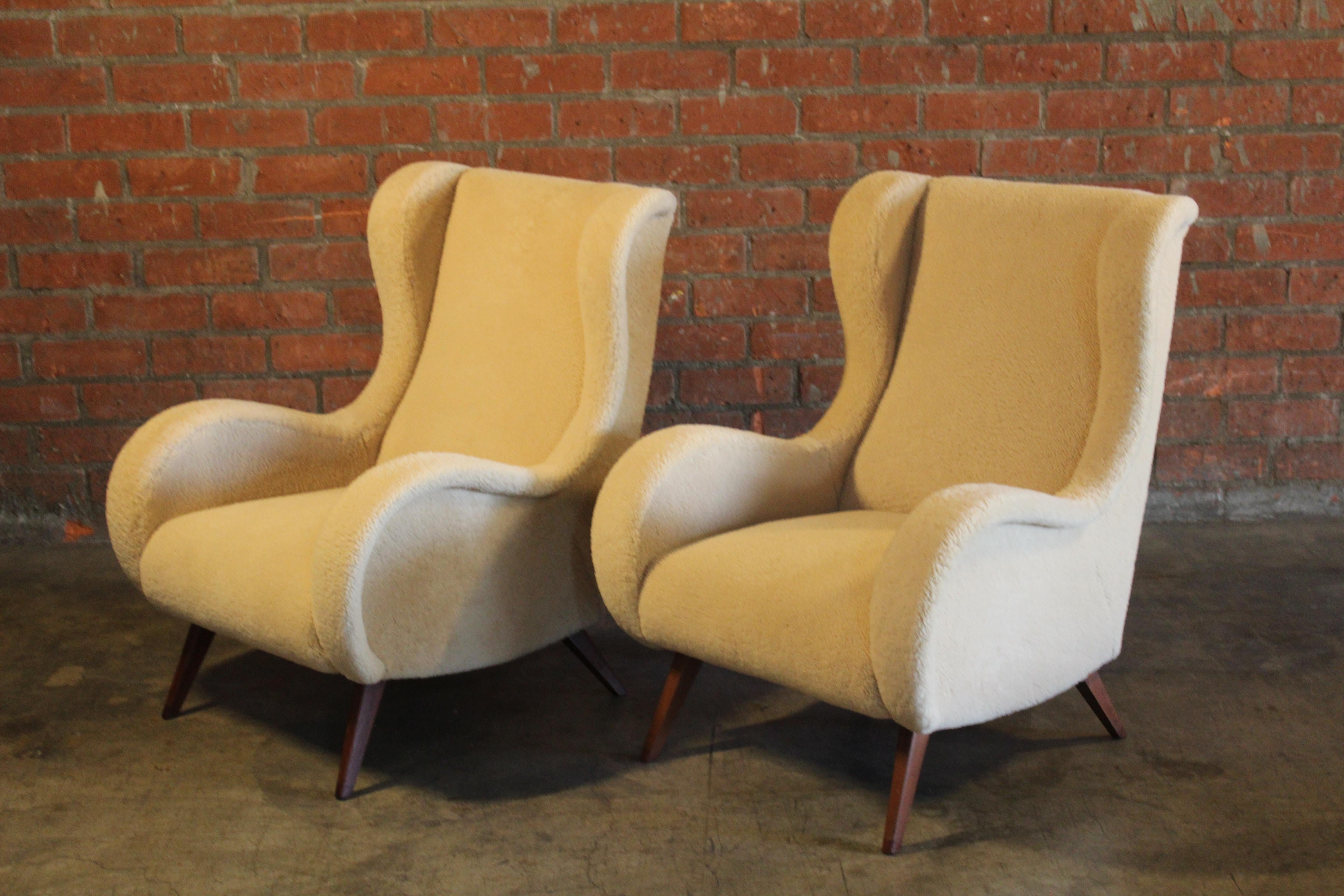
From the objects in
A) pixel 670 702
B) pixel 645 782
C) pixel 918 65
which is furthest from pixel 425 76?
pixel 645 782

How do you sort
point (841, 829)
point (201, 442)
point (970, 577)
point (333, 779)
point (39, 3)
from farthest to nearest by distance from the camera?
point (39, 3) < point (201, 442) < point (333, 779) < point (841, 829) < point (970, 577)

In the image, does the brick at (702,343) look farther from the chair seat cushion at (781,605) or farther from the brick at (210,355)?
the chair seat cushion at (781,605)

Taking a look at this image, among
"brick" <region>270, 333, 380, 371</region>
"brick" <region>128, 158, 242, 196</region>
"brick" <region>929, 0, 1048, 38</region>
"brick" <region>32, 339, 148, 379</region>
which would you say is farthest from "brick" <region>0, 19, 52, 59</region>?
"brick" <region>929, 0, 1048, 38</region>

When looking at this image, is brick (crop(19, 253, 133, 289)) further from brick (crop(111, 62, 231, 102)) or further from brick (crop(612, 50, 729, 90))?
brick (crop(612, 50, 729, 90))

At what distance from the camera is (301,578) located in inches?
Answer: 75.6

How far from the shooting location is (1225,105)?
301cm

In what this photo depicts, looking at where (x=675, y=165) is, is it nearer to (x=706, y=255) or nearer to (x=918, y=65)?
(x=706, y=255)

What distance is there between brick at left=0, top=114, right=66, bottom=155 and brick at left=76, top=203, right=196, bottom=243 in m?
0.14

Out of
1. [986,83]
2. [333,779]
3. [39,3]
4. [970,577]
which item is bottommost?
[333,779]

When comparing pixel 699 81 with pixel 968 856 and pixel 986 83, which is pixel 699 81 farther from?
pixel 968 856

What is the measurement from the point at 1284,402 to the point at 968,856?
1.82m

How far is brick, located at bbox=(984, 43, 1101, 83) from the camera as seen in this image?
9.74 ft

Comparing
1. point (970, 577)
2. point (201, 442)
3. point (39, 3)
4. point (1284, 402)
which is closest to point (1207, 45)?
point (1284, 402)

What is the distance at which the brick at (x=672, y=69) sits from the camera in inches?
117
